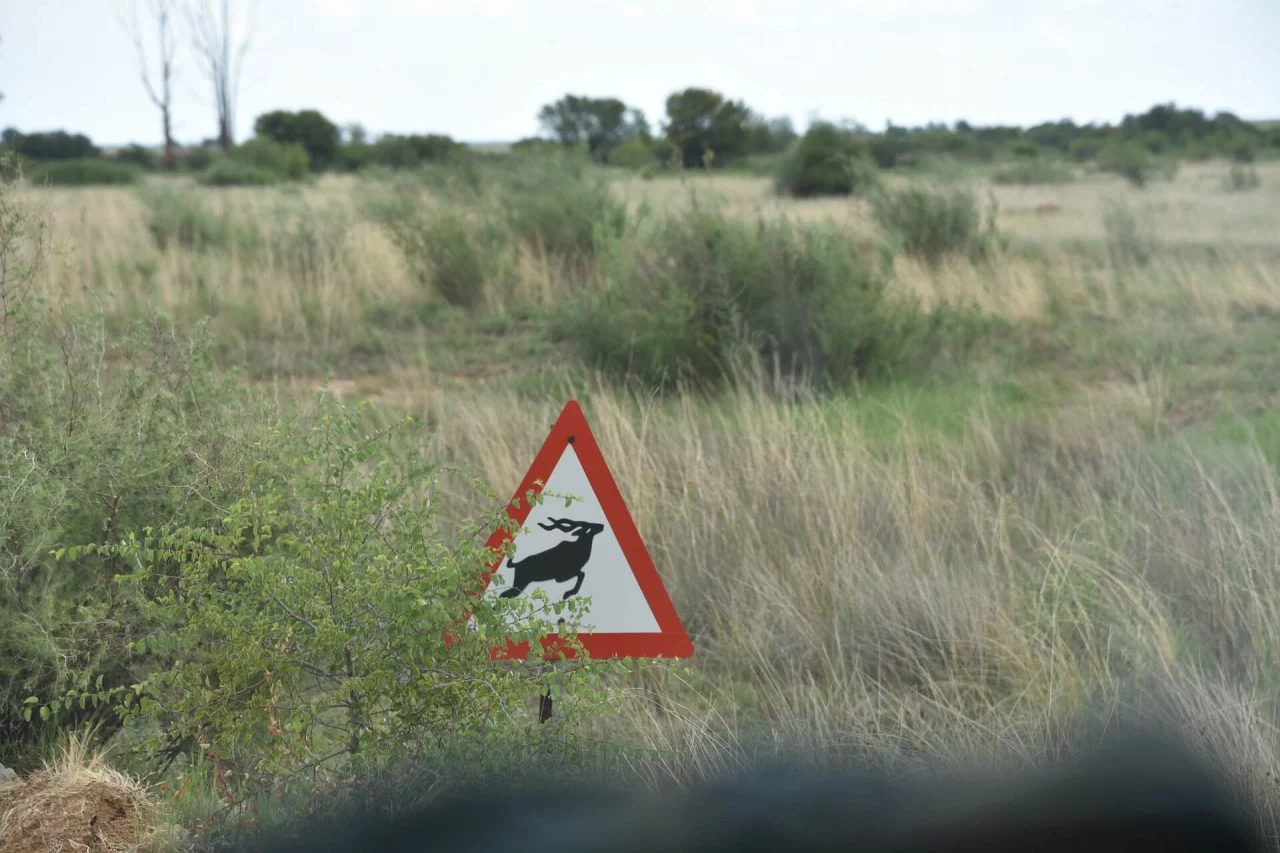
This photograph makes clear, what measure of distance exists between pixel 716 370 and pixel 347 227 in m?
7.62

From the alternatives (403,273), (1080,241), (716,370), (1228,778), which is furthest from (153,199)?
(1228,778)

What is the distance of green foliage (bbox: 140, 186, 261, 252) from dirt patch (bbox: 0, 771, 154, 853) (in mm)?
11983

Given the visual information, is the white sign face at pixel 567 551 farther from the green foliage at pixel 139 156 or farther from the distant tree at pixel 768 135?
the green foliage at pixel 139 156

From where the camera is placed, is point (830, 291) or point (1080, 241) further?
point (1080, 241)

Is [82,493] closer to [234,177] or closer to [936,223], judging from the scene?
[936,223]

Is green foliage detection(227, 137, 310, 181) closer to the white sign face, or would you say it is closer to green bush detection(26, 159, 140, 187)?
green bush detection(26, 159, 140, 187)

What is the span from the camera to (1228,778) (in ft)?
10.7

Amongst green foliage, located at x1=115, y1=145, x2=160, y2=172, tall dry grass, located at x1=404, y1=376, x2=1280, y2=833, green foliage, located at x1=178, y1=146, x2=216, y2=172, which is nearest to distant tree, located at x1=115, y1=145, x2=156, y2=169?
green foliage, located at x1=115, y1=145, x2=160, y2=172

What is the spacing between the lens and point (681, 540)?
16.8ft

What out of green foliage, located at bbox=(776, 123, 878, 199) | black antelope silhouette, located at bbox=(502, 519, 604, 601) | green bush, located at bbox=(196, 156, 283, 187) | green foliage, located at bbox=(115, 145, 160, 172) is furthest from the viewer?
green foliage, located at bbox=(115, 145, 160, 172)

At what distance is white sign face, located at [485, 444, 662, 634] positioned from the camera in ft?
11.0

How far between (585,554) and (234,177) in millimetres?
35812

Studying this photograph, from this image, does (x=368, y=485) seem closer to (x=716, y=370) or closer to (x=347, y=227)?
(x=716, y=370)

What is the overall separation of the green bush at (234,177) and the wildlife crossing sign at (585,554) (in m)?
34.5
